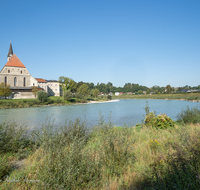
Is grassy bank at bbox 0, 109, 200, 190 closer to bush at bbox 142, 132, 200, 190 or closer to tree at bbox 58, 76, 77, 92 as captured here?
bush at bbox 142, 132, 200, 190

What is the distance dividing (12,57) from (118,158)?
7330 cm

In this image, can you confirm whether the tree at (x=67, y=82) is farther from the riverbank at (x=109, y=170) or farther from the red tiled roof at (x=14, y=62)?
the riverbank at (x=109, y=170)

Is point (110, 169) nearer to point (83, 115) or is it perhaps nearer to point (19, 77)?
point (83, 115)

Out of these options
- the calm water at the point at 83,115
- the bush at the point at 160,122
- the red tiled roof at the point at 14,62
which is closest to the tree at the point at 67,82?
the red tiled roof at the point at 14,62

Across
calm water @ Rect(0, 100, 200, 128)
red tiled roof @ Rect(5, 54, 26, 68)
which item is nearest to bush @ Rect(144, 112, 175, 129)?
calm water @ Rect(0, 100, 200, 128)

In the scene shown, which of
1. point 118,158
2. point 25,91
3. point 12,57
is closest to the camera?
point 118,158

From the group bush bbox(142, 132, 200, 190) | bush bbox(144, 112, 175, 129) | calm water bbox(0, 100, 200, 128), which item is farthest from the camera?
calm water bbox(0, 100, 200, 128)

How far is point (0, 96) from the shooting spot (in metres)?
46.5

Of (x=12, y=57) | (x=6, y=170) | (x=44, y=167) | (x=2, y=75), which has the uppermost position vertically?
(x=12, y=57)

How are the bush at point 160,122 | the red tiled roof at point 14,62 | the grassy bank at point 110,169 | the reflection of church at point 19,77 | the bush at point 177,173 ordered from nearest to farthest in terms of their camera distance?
1. the bush at point 177,173
2. the grassy bank at point 110,169
3. the bush at point 160,122
4. the reflection of church at point 19,77
5. the red tiled roof at point 14,62

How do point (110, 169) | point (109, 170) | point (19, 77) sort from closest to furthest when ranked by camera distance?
point (109, 170) → point (110, 169) → point (19, 77)

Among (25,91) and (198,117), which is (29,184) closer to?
(198,117)

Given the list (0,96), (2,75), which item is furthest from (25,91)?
(2,75)

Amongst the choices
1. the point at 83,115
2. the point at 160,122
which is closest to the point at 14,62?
the point at 83,115
